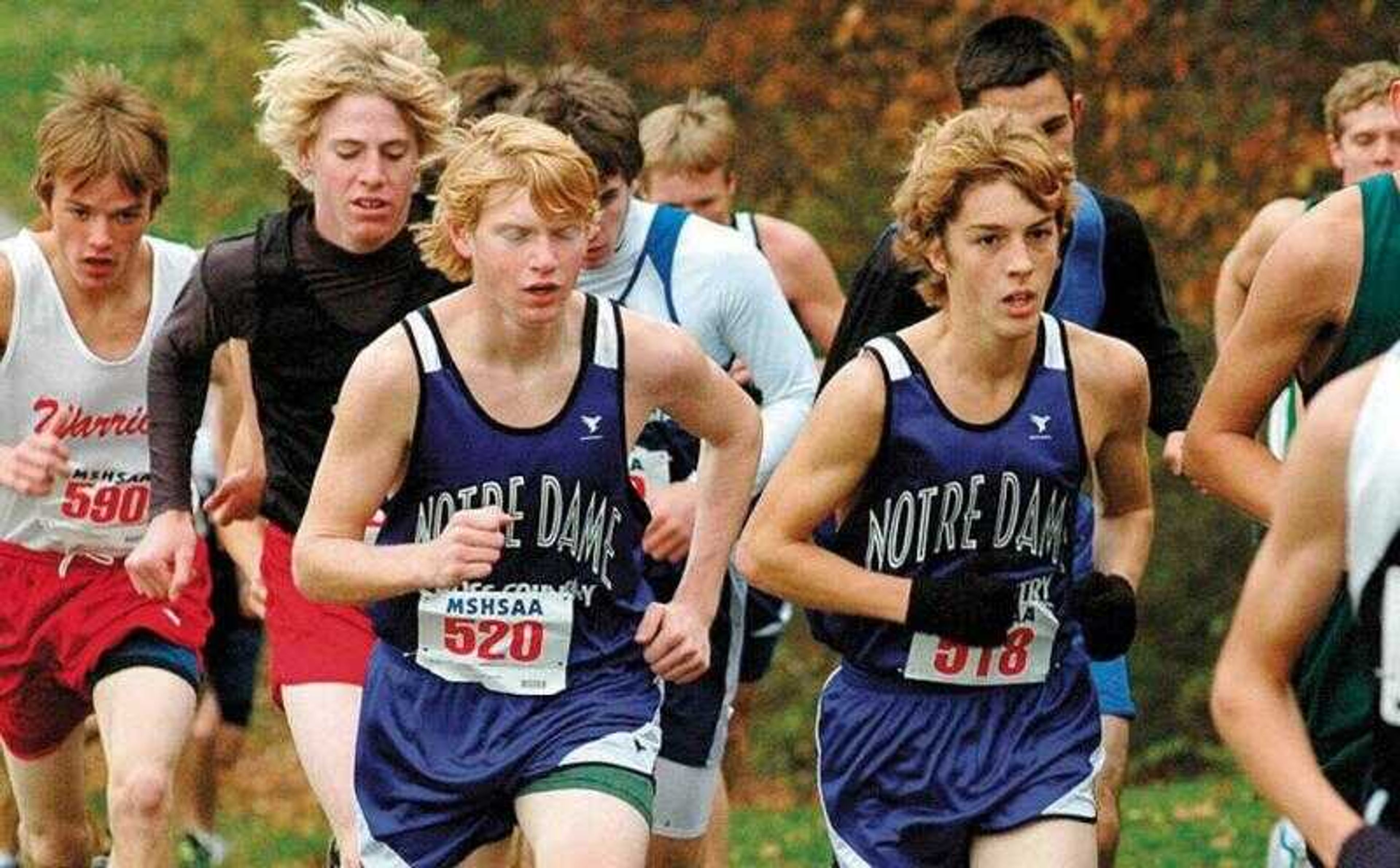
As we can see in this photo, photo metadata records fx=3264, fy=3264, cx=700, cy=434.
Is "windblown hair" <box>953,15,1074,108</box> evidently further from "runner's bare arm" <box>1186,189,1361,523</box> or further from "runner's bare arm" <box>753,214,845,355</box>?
"runner's bare arm" <box>1186,189,1361,523</box>

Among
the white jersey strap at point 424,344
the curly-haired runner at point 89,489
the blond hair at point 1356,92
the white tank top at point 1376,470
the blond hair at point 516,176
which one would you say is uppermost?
the blond hair at point 1356,92

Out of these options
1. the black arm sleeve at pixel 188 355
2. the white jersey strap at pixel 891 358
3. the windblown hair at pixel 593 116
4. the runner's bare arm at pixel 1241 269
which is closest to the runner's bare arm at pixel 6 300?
the black arm sleeve at pixel 188 355

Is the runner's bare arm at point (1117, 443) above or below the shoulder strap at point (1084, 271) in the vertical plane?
below

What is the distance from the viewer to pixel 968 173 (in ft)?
20.3

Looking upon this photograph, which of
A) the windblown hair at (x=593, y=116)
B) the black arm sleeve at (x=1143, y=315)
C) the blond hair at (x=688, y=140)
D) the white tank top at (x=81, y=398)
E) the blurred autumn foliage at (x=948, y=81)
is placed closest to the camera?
the windblown hair at (x=593, y=116)

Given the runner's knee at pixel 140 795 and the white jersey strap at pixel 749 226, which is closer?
the runner's knee at pixel 140 795

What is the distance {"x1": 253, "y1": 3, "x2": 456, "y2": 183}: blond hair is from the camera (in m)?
7.15

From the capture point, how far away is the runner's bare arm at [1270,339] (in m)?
5.24

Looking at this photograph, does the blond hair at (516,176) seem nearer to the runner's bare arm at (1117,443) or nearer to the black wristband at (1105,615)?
the runner's bare arm at (1117,443)

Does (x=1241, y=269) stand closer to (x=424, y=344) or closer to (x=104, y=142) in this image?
(x=104, y=142)

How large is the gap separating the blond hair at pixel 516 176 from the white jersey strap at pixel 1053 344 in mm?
888

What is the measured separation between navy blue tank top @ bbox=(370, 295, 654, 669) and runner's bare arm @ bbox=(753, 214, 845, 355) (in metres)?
3.21

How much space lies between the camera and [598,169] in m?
7.27

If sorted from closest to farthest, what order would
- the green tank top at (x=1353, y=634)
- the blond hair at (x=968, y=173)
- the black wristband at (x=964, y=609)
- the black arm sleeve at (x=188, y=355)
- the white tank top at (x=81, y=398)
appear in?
the green tank top at (x=1353, y=634)
the black wristband at (x=964, y=609)
the blond hair at (x=968, y=173)
the black arm sleeve at (x=188, y=355)
the white tank top at (x=81, y=398)
